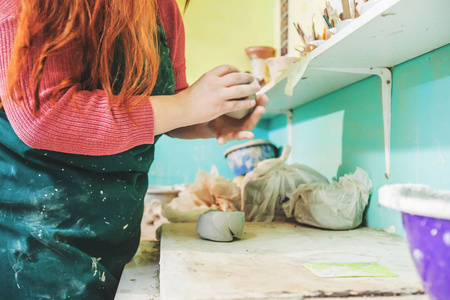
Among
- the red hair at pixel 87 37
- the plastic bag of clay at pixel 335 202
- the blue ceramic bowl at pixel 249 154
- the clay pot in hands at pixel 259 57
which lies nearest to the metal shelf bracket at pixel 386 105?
the plastic bag of clay at pixel 335 202

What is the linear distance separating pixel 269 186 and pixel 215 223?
2.01ft

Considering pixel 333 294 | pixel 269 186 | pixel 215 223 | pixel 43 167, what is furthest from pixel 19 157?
pixel 269 186

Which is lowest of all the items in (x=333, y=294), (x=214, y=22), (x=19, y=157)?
(x=333, y=294)

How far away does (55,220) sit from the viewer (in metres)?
0.82

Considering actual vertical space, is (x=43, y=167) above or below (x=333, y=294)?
above

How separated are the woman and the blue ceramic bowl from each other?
1.65m

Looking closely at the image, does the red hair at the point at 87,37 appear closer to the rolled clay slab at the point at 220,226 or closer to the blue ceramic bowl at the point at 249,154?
the rolled clay slab at the point at 220,226

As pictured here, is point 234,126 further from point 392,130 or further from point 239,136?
point 392,130

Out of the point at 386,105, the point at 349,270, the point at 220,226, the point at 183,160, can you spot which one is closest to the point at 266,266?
the point at 349,270

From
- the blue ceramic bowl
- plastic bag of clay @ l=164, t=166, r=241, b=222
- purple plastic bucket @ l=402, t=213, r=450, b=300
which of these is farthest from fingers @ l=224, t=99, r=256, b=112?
the blue ceramic bowl

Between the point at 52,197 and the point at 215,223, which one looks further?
the point at 215,223

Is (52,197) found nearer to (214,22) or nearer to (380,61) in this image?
(380,61)

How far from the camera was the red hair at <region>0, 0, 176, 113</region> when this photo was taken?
654mm

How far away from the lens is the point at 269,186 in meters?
1.60
